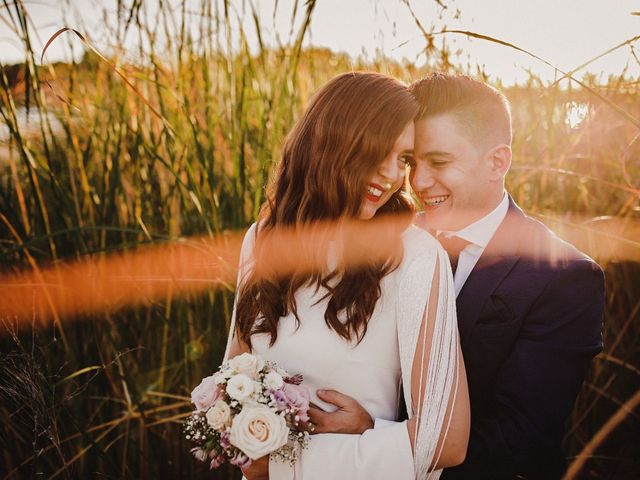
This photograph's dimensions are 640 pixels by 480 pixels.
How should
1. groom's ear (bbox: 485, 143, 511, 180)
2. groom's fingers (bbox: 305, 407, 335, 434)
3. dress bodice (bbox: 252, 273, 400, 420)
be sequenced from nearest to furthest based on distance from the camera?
groom's fingers (bbox: 305, 407, 335, 434)
dress bodice (bbox: 252, 273, 400, 420)
groom's ear (bbox: 485, 143, 511, 180)

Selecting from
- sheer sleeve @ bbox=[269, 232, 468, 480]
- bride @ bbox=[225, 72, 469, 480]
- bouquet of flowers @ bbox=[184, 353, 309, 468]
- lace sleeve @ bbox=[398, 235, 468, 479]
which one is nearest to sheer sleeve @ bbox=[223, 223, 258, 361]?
bride @ bbox=[225, 72, 469, 480]

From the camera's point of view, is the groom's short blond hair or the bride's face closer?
the bride's face

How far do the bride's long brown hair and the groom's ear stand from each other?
1.35 feet

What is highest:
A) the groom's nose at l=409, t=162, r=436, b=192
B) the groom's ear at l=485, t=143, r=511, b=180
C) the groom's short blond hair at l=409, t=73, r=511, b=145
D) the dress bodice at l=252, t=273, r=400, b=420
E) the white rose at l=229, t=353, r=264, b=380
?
the groom's short blond hair at l=409, t=73, r=511, b=145

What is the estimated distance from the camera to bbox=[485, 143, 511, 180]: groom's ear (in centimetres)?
226

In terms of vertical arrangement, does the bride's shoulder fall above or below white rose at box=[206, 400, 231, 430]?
above

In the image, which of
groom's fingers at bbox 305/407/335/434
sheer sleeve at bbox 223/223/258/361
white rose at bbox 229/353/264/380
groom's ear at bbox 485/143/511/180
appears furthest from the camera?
groom's ear at bbox 485/143/511/180

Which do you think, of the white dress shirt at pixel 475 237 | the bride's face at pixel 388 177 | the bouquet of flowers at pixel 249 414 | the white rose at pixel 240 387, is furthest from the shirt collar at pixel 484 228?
the white rose at pixel 240 387

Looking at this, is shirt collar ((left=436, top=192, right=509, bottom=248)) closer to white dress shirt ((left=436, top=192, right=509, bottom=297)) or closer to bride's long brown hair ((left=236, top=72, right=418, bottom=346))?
white dress shirt ((left=436, top=192, right=509, bottom=297))

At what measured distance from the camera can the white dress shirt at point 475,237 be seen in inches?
84.3

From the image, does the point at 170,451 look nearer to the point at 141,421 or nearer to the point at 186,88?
the point at 141,421

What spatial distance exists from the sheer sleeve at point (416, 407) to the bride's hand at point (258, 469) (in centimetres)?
3

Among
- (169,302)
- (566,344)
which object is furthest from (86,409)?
(566,344)

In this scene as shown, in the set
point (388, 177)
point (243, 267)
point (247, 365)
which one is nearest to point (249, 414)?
point (247, 365)
